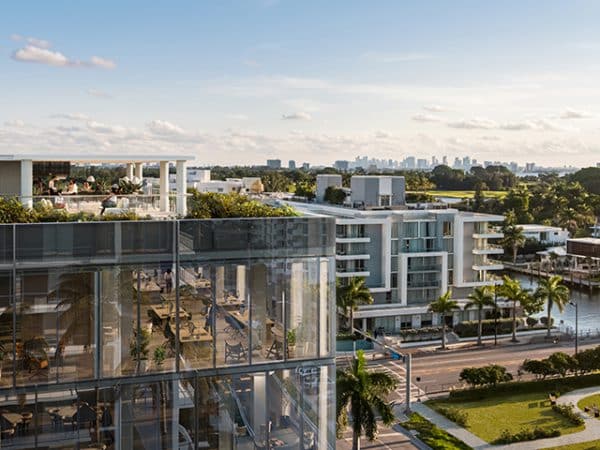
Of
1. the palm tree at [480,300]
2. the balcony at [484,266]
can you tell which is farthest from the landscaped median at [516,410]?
the balcony at [484,266]

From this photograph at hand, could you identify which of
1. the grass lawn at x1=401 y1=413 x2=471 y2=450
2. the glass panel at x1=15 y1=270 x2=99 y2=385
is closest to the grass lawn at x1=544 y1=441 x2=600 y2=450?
the grass lawn at x1=401 y1=413 x2=471 y2=450

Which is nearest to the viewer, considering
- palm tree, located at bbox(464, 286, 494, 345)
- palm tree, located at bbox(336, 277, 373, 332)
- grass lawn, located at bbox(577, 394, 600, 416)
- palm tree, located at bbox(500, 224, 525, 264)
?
grass lawn, located at bbox(577, 394, 600, 416)

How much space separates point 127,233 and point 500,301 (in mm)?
54925

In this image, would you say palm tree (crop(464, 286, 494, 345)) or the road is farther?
palm tree (crop(464, 286, 494, 345))

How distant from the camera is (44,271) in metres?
11.7

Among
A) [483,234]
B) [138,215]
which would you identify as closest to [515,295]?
[483,234]

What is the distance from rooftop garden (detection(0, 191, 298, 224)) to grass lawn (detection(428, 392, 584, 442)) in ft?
77.1

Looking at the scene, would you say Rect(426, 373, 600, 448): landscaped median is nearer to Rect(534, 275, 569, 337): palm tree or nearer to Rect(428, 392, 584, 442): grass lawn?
Rect(428, 392, 584, 442): grass lawn

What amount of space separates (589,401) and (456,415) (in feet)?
28.7

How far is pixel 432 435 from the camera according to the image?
33.6 m

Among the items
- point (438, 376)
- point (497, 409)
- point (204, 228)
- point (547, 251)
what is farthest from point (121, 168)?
point (547, 251)

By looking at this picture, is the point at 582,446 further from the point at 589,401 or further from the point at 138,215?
the point at 138,215

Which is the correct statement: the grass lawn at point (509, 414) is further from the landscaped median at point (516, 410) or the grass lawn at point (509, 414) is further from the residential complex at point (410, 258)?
the residential complex at point (410, 258)

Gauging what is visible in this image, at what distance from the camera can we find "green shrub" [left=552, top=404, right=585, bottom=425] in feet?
118
